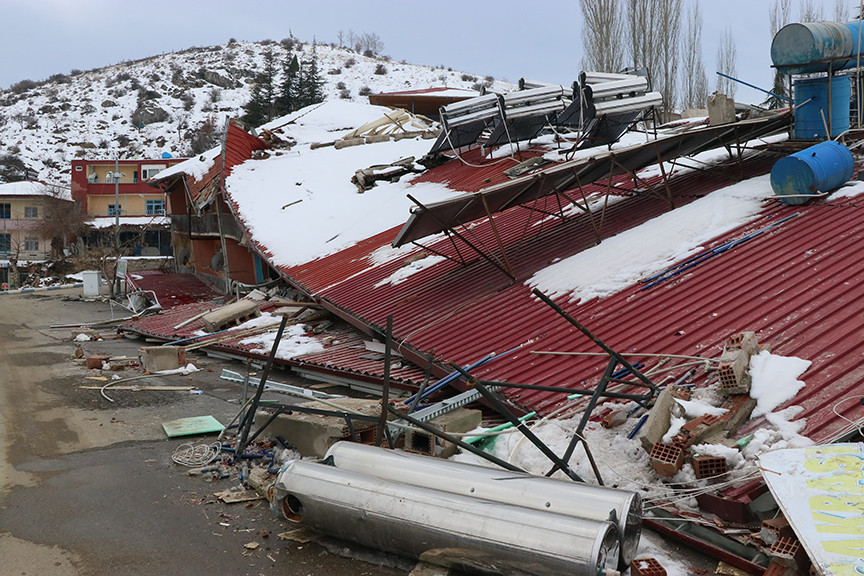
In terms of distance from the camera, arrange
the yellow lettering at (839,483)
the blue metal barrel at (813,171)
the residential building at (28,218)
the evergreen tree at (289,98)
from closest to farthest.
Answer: the yellow lettering at (839,483)
the blue metal barrel at (813,171)
the evergreen tree at (289,98)
the residential building at (28,218)

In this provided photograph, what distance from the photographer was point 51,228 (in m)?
58.2

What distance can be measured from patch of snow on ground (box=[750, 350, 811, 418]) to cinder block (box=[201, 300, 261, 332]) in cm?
1484

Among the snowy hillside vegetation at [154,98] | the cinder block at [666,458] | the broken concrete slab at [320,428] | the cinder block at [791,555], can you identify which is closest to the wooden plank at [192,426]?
the broken concrete slab at [320,428]

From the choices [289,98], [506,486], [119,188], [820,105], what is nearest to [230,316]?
[820,105]

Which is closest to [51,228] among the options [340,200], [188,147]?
[188,147]

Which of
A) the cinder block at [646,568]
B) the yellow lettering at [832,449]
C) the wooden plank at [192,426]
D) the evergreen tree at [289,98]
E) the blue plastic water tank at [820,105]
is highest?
the evergreen tree at [289,98]

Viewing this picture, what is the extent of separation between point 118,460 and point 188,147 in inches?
2963

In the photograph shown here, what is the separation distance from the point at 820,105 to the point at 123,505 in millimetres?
12816

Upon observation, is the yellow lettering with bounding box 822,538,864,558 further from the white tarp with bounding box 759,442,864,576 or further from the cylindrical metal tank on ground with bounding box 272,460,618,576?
the cylindrical metal tank on ground with bounding box 272,460,618,576

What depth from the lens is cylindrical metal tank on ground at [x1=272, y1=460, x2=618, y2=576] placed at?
223 inches

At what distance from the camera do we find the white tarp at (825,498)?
5.29 meters

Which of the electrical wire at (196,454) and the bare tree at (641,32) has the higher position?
the bare tree at (641,32)

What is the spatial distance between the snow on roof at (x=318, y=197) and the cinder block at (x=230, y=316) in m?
1.64

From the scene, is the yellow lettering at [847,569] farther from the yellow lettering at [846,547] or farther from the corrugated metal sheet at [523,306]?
the corrugated metal sheet at [523,306]
